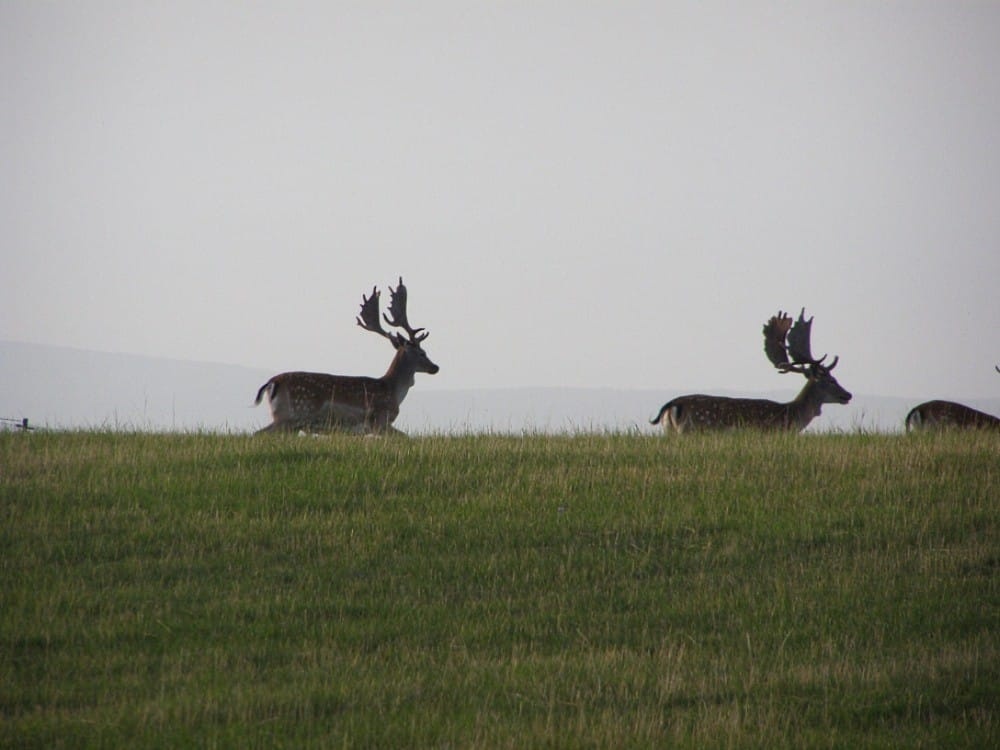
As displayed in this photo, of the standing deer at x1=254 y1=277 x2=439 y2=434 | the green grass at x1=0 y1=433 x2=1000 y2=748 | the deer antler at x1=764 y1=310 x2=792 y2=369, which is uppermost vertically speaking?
the deer antler at x1=764 y1=310 x2=792 y2=369

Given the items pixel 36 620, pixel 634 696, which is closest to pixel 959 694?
pixel 634 696

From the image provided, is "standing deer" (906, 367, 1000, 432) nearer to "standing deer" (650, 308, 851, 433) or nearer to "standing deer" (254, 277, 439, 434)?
"standing deer" (650, 308, 851, 433)

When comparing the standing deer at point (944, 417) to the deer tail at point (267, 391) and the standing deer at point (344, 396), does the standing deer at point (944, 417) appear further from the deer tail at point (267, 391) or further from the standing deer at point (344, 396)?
the deer tail at point (267, 391)

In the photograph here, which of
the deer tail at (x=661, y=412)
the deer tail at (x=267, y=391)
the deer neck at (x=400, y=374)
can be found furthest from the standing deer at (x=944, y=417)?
the deer tail at (x=267, y=391)

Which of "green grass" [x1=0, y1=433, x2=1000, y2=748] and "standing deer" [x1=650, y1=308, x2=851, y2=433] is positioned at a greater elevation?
"standing deer" [x1=650, y1=308, x2=851, y2=433]

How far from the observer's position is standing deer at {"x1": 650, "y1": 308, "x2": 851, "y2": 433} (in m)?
16.0

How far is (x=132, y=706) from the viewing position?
233 inches

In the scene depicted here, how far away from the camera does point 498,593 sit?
26.9 feet

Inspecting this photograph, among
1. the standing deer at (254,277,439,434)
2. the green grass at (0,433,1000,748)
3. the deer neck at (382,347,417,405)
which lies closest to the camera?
the green grass at (0,433,1000,748)

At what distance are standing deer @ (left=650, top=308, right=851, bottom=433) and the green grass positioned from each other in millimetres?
3034

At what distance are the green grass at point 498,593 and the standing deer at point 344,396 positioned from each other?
267cm

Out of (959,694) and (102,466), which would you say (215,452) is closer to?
(102,466)

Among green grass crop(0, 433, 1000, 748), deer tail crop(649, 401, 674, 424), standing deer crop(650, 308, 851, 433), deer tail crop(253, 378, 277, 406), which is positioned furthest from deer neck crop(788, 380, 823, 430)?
deer tail crop(253, 378, 277, 406)

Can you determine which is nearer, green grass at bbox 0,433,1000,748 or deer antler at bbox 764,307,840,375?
green grass at bbox 0,433,1000,748
